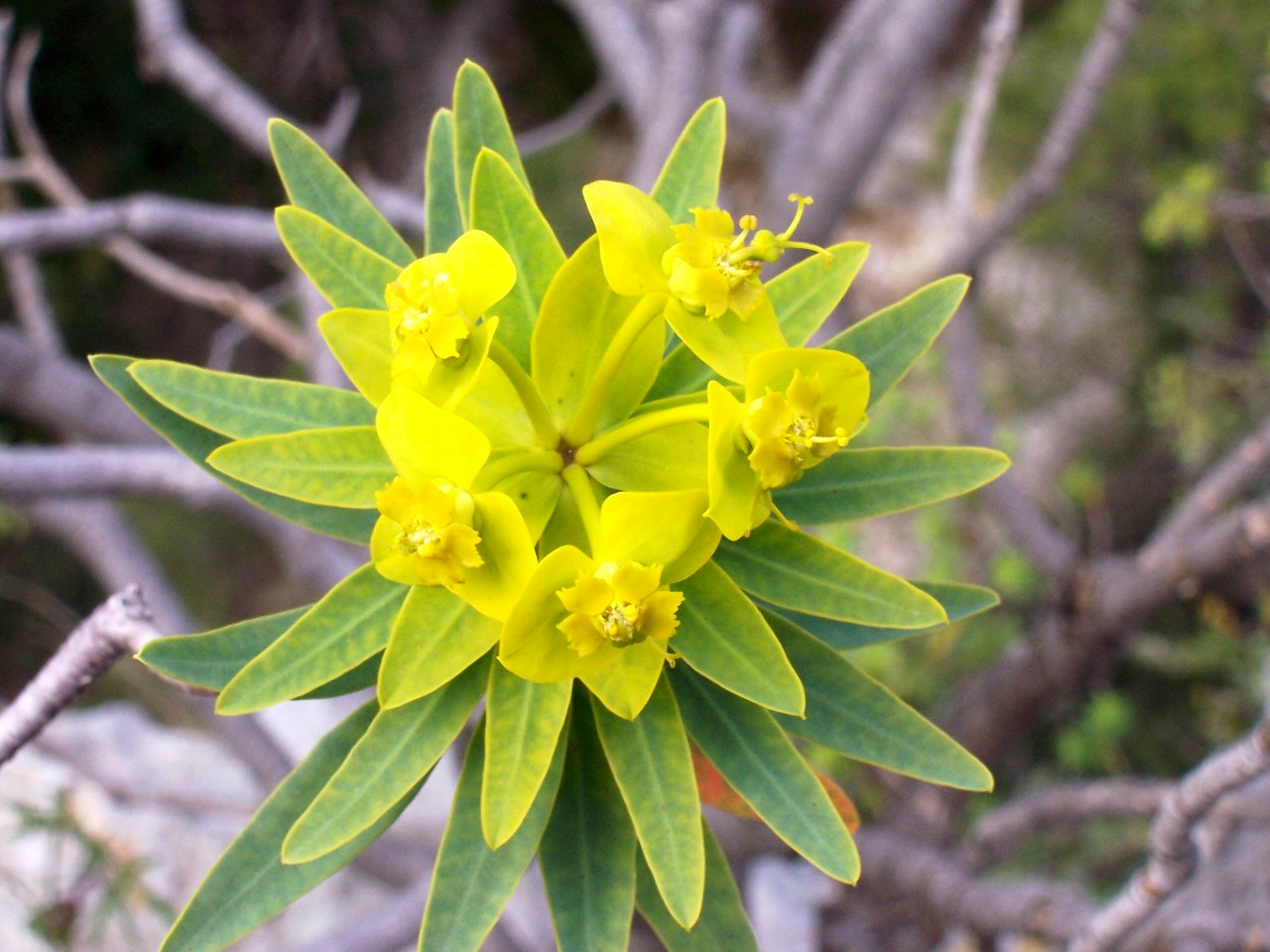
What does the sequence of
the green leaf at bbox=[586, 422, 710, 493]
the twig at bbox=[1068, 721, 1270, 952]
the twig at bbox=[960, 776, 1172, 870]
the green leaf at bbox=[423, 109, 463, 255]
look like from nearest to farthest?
the green leaf at bbox=[586, 422, 710, 493] < the green leaf at bbox=[423, 109, 463, 255] < the twig at bbox=[1068, 721, 1270, 952] < the twig at bbox=[960, 776, 1172, 870]

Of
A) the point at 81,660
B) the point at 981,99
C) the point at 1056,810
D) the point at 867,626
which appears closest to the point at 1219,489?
the point at 1056,810

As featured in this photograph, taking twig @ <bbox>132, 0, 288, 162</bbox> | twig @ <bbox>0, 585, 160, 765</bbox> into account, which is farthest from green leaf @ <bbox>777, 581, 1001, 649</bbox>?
twig @ <bbox>132, 0, 288, 162</bbox>

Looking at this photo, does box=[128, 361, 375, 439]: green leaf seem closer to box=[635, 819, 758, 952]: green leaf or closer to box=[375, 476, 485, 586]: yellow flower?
box=[375, 476, 485, 586]: yellow flower

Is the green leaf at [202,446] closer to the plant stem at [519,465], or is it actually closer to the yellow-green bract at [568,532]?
the yellow-green bract at [568,532]

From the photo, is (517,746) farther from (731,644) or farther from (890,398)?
(890,398)

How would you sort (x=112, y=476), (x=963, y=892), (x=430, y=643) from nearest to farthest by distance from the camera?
(x=430, y=643) < (x=112, y=476) < (x=963, y=892)

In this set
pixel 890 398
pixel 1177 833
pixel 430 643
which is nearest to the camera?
pixel 430 643
